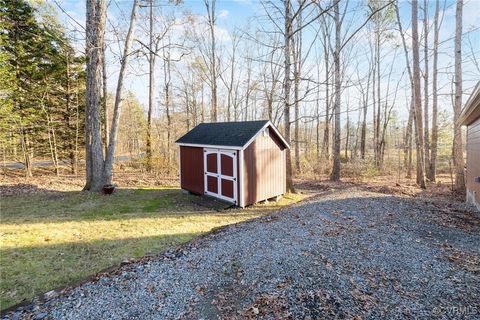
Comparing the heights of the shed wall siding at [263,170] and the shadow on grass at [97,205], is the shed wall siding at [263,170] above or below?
above

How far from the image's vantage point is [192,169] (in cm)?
976

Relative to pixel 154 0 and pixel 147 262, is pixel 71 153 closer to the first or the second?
pixel 154 0

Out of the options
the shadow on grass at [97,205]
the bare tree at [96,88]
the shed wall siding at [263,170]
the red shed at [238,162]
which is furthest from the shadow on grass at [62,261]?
the bare tree at [96,88]

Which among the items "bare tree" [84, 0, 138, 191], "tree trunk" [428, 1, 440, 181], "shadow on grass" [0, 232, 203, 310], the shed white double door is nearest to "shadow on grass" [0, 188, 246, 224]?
the shed white double door

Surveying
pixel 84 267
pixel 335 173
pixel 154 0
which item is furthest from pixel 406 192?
pixel 154 0

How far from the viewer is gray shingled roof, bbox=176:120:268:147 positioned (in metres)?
8.04

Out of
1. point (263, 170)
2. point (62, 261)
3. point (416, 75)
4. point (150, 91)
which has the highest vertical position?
point (150, 91)

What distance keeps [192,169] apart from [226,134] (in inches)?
79.0

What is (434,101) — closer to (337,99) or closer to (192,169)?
(337,99)

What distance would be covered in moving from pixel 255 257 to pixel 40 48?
591 inches

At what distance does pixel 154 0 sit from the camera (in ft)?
31.9

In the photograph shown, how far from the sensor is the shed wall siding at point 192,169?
30.8 ft

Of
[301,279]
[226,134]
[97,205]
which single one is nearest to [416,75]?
[226,134]

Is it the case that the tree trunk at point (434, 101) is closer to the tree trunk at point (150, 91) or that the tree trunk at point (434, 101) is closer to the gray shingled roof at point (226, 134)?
the gray shingled roof at point (226, 134)
